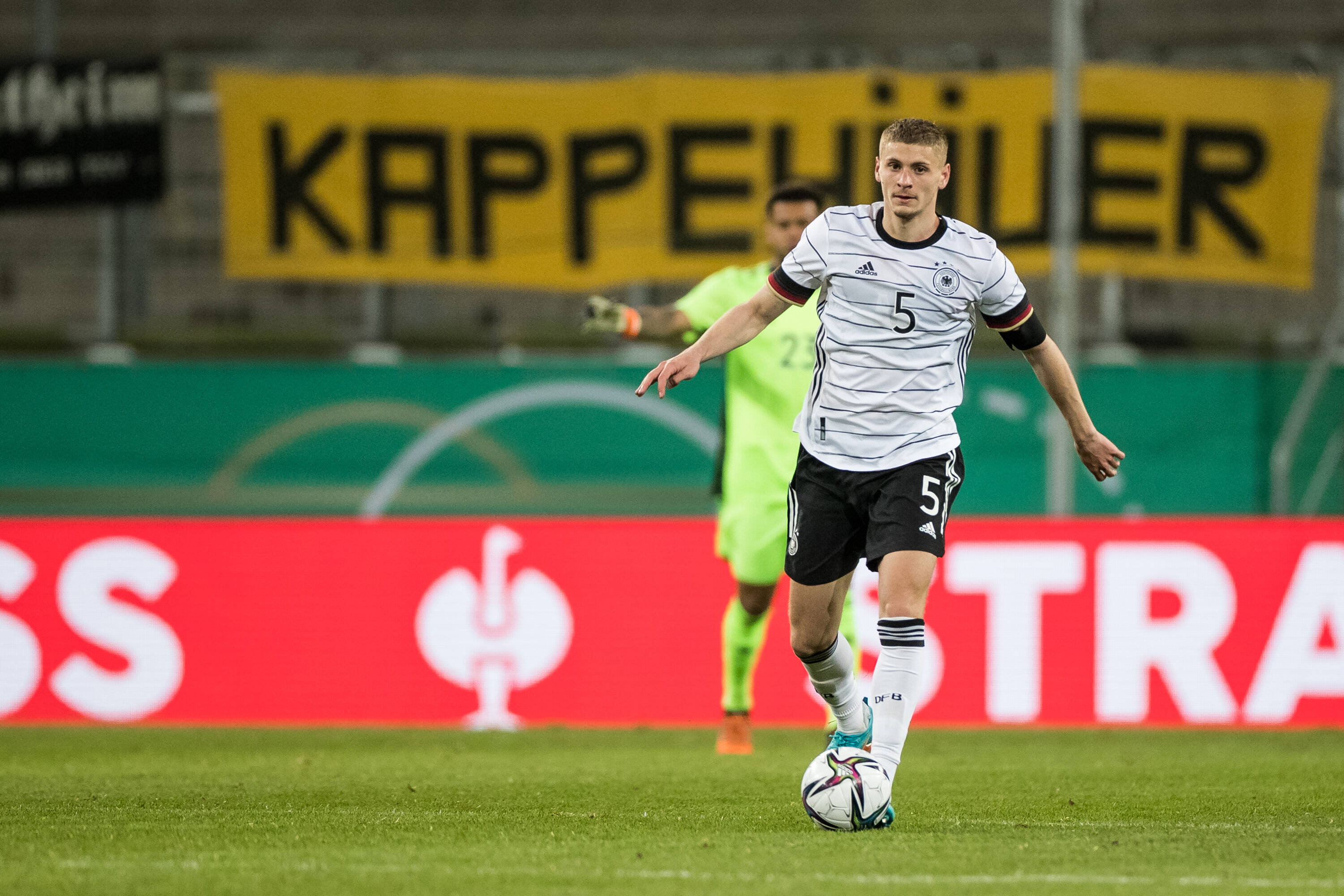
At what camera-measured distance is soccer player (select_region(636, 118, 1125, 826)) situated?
503 centimetres

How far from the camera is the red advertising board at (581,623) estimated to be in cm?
883

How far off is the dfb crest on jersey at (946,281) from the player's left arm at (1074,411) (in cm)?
28

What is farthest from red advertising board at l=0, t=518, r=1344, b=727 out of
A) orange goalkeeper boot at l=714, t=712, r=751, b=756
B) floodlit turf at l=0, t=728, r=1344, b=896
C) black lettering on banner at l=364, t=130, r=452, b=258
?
black lettering on banner at l=364, t=130, r=452, b=258

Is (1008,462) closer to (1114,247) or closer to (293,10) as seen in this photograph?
(1114,247)

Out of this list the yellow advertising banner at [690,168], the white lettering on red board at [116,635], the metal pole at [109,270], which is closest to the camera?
the white lettering on red board at [116,635]

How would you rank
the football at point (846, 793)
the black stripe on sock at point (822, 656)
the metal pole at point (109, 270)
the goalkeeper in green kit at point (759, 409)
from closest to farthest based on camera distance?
the football at point (846, 793) → the black stripe on sock at point (822, 656) → the goalkeeper in green kit at point (759, 409) → the metal pole at point (109, 270)

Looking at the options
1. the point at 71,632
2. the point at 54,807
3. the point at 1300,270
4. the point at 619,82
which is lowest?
the point at 71,632

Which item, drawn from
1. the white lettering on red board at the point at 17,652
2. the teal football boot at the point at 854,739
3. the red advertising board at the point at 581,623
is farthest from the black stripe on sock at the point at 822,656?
the white lettering on red board at the point at 17,652

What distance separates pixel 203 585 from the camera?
9.14 meters

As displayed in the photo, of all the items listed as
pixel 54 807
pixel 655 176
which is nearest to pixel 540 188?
pixel 655 176

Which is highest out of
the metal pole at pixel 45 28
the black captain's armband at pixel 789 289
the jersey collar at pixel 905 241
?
the metal pole at pixel 45 28

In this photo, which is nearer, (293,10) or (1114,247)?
(1114,247)

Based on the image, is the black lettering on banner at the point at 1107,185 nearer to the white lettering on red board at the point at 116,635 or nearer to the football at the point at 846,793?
the white lettering on red board at the point at 116,635

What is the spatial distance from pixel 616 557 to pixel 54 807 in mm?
4083
